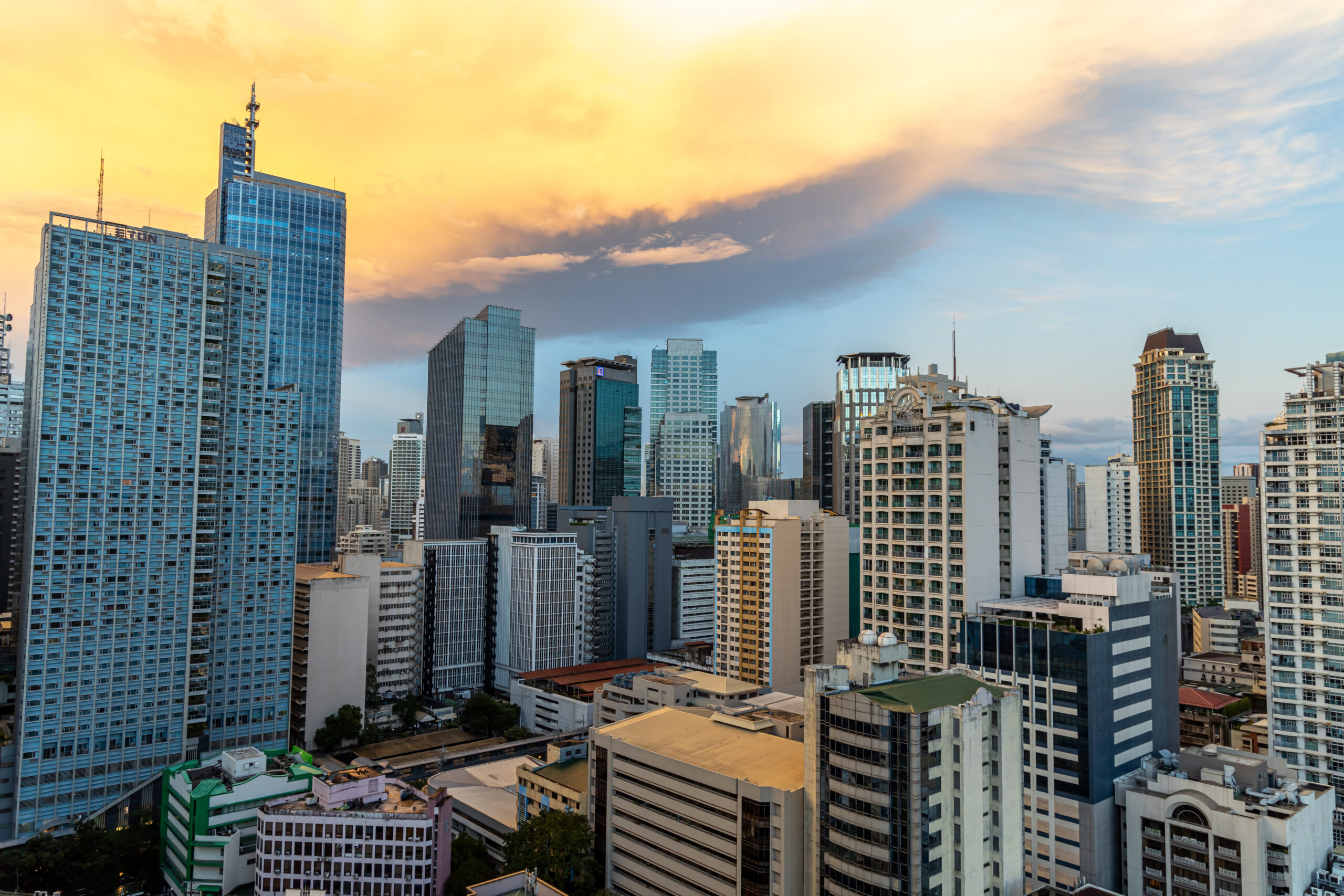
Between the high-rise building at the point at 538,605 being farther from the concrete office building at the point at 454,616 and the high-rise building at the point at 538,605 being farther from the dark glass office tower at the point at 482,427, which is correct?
the dark glass office tower at the point at 482,427

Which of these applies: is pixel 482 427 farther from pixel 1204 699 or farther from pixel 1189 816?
pixel 1189 816

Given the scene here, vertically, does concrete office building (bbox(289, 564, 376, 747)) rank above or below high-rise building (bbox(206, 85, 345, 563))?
below

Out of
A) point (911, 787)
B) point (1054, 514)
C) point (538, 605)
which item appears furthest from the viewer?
point (538, 605)

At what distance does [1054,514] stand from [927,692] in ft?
160

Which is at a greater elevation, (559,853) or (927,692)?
(927,692)

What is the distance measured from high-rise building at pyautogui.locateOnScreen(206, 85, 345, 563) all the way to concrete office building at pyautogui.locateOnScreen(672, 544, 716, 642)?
3512 inches

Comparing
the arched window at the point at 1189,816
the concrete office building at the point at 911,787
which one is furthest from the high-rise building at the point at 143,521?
the arched window at the point at 1189,816

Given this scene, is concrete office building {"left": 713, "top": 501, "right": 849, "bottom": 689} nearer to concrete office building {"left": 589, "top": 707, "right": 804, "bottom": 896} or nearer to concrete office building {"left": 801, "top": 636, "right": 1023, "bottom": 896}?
concrete office building {"left": 589, "top": 707, "right": 804, "bottom": 896}

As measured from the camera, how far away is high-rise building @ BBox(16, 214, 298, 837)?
8894cm

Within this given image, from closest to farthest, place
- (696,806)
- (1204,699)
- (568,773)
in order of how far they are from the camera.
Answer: (696,806) → (568,773) → (1204,699)

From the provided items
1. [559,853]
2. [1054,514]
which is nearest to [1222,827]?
[1054,514]

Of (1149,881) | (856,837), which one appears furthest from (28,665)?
(1149,881)

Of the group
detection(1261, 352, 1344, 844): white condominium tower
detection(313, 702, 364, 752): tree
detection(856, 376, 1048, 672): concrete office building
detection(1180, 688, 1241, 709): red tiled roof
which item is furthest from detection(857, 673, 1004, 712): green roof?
detection(313, 702, 364, 752): tree

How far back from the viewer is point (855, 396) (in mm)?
189250
